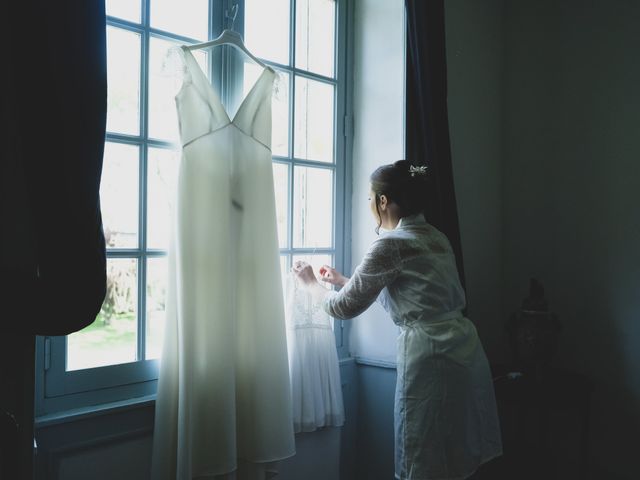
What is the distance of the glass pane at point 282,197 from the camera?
2082 mm

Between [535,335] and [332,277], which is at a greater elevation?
[332,277]

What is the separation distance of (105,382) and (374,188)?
3.57 feet

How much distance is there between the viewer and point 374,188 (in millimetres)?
1937

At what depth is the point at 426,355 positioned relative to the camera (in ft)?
Answer: 5.87

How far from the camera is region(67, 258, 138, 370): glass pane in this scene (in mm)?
1526

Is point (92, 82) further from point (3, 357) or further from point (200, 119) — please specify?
point (3, 357)

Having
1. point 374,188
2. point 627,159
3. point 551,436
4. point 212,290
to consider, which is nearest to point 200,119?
point 212,290

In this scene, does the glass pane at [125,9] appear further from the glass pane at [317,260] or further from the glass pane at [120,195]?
the glass pane at [317,260]

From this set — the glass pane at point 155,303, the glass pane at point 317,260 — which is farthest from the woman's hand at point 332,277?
the glass pane at point 155,303

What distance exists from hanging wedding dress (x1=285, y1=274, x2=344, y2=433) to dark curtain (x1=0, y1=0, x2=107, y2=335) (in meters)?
0.82

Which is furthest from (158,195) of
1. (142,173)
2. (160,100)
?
(160,100)

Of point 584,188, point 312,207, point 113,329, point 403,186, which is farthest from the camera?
point 584,188

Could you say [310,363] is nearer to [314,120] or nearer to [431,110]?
[314,120]

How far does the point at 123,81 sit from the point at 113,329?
0.75 m
